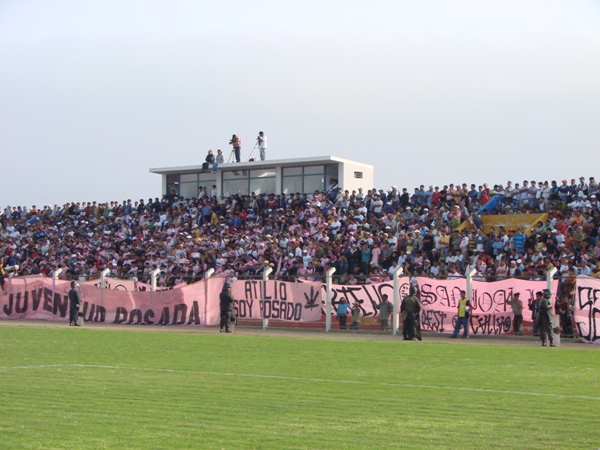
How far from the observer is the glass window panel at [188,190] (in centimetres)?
5238

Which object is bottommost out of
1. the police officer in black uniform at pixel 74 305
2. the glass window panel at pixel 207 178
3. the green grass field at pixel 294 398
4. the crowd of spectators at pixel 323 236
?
the green grass field at pixel 294 398

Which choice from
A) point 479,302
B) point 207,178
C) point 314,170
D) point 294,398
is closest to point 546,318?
point 479,302

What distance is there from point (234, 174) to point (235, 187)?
77cm

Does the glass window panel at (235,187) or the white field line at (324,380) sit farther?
the glass window panel at (235,187)

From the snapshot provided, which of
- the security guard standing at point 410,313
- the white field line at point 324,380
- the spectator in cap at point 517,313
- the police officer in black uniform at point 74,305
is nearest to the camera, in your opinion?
the white field line at point 324,380

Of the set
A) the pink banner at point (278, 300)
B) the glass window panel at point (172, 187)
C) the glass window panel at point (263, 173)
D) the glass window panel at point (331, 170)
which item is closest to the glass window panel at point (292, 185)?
the glass window panel at point (263, 173)

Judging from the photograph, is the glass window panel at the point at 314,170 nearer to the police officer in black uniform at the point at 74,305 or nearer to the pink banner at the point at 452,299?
the pink banner at the point at 452,299

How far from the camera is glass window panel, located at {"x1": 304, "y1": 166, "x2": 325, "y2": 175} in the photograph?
47.7 metres

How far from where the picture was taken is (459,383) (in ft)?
48.7

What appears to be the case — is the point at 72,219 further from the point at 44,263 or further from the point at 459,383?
the point at 459,383

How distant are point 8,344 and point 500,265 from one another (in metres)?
16.0

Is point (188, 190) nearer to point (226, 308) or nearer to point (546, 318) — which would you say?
point (226, 308)

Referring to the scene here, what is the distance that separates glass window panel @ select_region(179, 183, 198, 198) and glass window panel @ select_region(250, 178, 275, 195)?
4.27m

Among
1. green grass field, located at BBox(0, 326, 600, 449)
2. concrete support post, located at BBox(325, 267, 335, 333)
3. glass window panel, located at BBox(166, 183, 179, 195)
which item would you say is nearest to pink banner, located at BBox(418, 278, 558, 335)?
concrete support post, located at BBox(325, 267, 335, 333)
